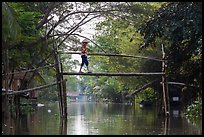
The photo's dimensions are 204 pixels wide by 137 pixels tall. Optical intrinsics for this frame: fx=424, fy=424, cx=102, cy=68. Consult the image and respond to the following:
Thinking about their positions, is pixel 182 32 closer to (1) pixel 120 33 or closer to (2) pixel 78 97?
(1) pixel 120 33

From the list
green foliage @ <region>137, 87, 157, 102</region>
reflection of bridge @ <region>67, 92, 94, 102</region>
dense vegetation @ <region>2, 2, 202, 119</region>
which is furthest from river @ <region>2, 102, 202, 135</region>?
reflection of bridge @ <region>67, 92, 94, 102</region>

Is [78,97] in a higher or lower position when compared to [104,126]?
higher

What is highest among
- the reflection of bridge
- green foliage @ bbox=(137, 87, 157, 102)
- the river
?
the reflection of bridge

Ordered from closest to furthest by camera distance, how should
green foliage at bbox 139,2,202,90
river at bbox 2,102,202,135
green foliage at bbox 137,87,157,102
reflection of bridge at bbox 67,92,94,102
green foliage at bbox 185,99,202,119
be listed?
green foliage at bbox 139,2,202,90
river at bbox 2,102,202,135
green foliage at bbox 185,99,202,119
green foliage at bbox 137,87,157,102
reflection of bridge at bbox 67,92,94,102

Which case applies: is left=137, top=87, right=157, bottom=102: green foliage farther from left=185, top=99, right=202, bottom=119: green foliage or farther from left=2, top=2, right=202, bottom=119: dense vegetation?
left=185, top=99, right=202, bottom=119: green foliage

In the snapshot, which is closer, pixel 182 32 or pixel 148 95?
pixel 182 32

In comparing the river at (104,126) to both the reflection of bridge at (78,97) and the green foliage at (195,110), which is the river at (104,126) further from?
the reflection of bridge at (78,97)

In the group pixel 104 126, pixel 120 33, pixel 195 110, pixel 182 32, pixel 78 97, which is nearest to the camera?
pixel 182 32

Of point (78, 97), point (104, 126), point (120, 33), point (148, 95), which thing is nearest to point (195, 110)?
point (104, 126)

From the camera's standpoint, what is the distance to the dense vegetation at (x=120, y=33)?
456 inches

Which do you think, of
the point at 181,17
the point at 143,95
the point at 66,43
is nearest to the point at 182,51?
the point at 181,17

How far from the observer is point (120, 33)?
28.0m

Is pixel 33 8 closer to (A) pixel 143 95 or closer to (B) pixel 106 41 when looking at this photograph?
(B) pixel 106 41

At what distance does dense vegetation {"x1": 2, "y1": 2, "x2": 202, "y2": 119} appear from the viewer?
1157cm
